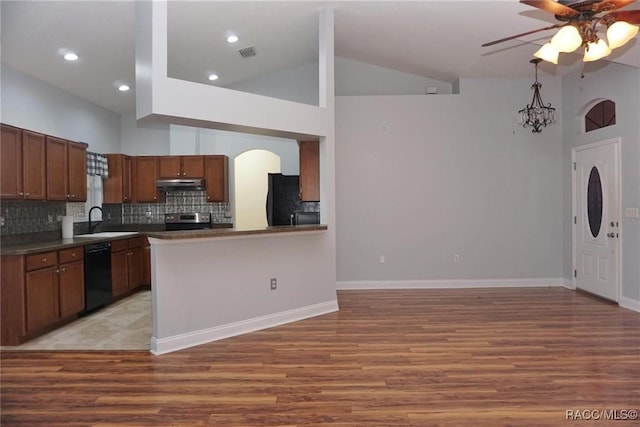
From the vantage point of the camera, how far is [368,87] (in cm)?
652

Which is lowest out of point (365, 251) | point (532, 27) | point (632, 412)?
point (632, 412)

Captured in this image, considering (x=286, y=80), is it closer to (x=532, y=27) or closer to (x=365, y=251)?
(x=365, y=251)

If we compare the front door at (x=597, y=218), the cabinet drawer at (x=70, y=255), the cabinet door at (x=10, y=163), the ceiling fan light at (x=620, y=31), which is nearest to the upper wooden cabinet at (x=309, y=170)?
the cabinet drawer at (x=70, y=255)

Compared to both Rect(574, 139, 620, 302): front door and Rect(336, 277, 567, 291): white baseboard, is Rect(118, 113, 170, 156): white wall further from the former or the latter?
Rect(574, 139, 620, 302): front door

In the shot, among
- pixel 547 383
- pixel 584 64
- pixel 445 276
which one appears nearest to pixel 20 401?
pixel 547 383

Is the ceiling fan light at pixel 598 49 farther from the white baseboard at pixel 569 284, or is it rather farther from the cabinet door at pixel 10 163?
the cabinet door at pixel 10 163

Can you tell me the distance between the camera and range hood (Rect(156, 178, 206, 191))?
6449 mm

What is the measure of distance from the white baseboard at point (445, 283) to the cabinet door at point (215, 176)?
8.04ft

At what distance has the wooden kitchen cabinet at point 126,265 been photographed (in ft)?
17.4

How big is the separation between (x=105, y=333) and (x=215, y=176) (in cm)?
321

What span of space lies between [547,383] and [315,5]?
14.2 ft

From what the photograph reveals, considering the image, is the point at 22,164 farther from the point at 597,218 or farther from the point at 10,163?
the point at 597,218

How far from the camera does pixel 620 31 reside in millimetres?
2734

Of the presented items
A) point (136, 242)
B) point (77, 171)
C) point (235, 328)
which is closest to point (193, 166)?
point (136, 242)
